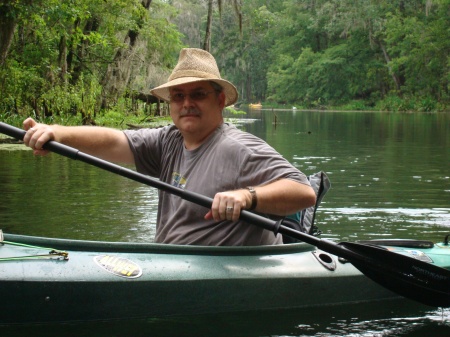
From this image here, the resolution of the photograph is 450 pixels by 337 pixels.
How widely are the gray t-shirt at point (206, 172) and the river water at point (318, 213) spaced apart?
0.45 m

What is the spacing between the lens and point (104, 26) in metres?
19.9

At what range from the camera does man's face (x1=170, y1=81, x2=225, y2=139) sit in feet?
12.9

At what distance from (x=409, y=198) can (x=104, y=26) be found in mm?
12710

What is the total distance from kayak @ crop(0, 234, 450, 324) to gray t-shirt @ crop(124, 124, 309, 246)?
112mm

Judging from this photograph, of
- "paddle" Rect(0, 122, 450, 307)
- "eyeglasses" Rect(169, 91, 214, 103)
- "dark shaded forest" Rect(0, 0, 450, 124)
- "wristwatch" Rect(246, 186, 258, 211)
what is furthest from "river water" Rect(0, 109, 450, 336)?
"dark shaded forest" Rect(0, 0, 450, 124)

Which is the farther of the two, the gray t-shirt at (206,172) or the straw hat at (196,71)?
the straw hat at (196,71)

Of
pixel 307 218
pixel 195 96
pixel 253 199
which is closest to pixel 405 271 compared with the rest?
pixel 307 218

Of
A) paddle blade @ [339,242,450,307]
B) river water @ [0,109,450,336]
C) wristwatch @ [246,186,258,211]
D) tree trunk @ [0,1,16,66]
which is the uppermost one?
tree trunk @ [0,1,16,66]

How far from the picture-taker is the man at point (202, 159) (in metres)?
3.63

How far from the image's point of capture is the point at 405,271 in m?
4.09

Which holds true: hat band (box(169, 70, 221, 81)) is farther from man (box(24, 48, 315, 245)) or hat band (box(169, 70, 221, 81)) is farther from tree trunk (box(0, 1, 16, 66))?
tree trunk (box(0, 1, 16, 66))

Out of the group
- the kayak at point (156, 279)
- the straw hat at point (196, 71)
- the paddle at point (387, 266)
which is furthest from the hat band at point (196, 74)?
the kayak at point (156, 279)

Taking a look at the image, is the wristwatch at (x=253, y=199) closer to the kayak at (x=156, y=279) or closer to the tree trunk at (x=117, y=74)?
the kayak at (x=156, y=279)

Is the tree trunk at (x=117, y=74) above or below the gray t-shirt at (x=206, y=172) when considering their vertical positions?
above
